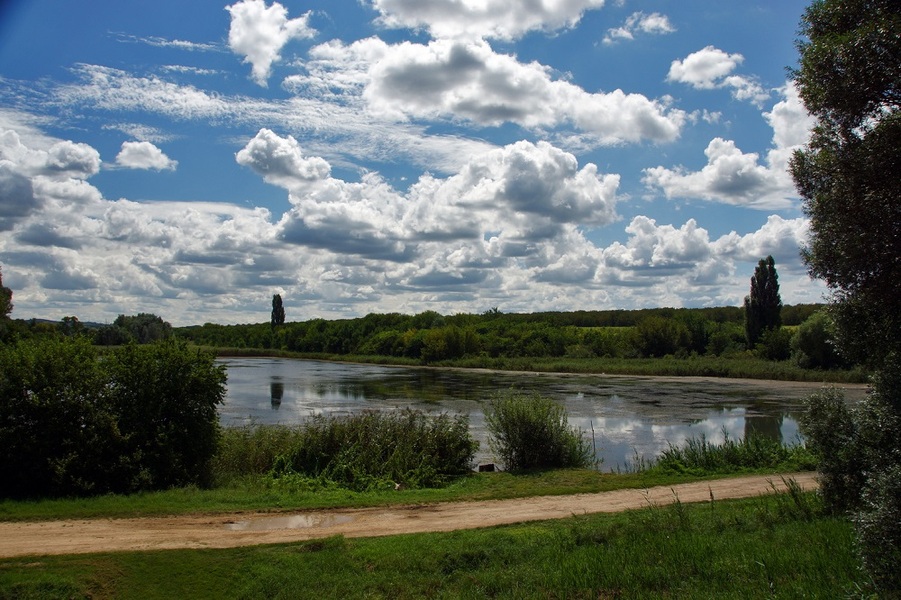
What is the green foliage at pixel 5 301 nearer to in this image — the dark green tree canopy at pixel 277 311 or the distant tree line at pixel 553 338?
the distant tree line at pixel 553 338

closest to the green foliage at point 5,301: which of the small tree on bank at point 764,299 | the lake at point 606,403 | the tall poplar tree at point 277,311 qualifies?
the lake at point 606,403

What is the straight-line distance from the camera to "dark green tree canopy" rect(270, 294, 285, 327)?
146125 millimetres

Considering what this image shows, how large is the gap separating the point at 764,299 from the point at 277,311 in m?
104

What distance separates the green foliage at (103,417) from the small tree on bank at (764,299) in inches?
2753

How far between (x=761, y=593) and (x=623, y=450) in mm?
17435

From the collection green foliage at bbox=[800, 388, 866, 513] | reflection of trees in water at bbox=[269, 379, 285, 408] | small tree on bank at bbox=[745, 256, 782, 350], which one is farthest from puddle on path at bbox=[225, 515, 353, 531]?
small tree on bank at bbox=[745, 256, 782, 350]

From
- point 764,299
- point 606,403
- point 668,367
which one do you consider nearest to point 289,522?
point 606,403

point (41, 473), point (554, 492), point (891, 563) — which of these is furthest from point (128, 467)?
point (891, 563)

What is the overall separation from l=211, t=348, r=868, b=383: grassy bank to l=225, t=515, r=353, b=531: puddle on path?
133 feet

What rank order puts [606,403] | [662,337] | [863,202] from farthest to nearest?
1. [662,337]
2. [606,403]
3. [863,202]

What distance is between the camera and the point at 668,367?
A: 2662 inches

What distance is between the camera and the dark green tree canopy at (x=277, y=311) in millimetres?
146125

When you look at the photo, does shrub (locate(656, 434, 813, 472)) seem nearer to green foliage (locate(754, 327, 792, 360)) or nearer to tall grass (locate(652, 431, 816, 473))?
tall grass (locate(652, 431, 816, 473))

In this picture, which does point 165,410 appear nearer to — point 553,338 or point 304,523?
point 304,523
